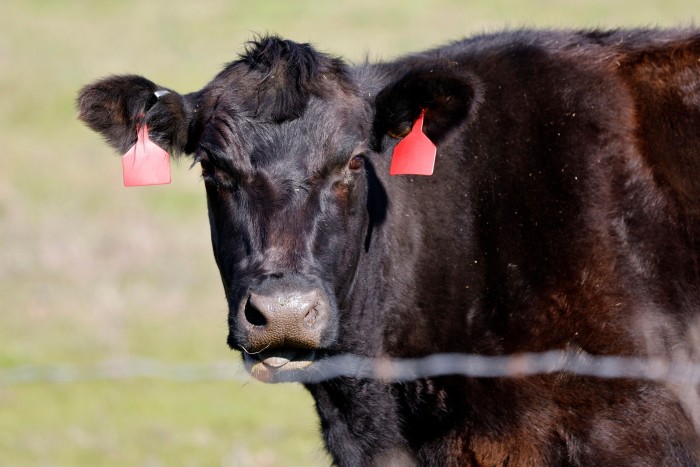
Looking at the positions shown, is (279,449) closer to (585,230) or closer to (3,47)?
(585,230)

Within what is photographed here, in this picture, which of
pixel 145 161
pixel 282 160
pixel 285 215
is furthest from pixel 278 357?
pixel 145 161

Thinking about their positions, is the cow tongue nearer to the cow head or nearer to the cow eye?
the cow head

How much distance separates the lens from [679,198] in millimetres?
5477

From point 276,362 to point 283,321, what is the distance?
1.21ft

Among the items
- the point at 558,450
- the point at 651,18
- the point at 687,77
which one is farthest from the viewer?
the point at 651,18

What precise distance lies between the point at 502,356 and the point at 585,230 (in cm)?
79

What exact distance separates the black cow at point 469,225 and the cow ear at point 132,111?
11 mm

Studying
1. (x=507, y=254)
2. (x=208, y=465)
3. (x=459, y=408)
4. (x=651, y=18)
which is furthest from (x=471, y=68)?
(x=651, y=18)

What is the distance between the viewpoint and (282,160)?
523cm

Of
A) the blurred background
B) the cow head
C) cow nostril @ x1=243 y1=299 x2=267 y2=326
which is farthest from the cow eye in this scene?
the blurred background

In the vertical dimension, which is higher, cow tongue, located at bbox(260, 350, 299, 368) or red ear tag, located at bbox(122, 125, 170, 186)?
red ear tag, located at bbox(122, 125, 170, 186)

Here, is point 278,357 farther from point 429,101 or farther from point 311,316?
point 429,101

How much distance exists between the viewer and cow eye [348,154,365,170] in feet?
18.0

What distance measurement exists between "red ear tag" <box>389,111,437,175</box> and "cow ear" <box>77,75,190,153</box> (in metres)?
1.20
